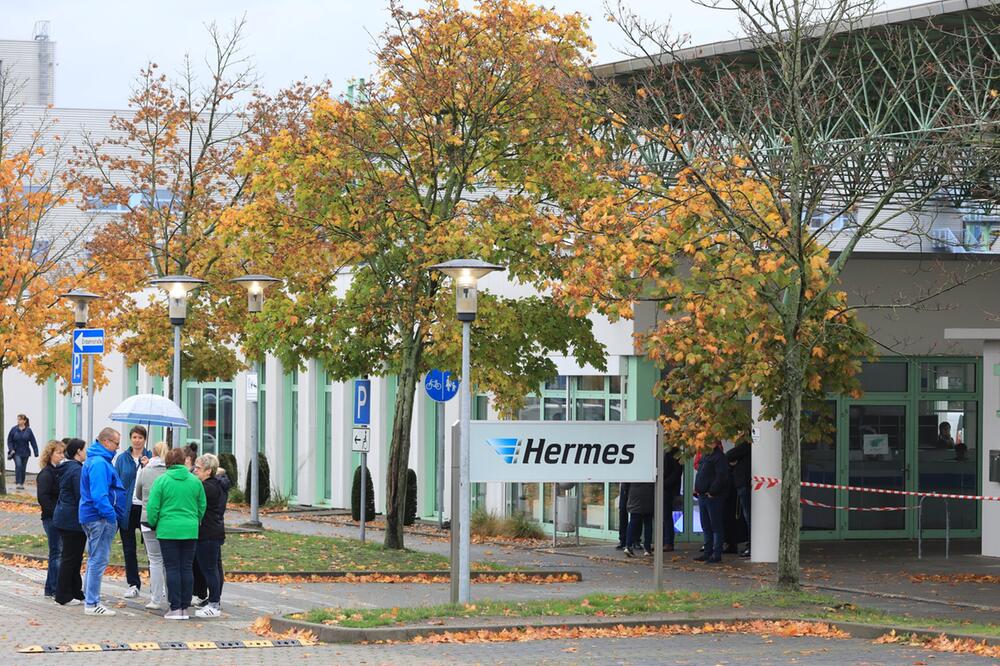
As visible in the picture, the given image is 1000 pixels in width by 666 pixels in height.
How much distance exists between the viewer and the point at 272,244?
22891 millimetres

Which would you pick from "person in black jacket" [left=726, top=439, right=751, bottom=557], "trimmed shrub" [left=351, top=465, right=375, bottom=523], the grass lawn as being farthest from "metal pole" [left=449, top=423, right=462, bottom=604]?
"trimmed shrub" [left=351, top=465, right=375, bottom=523]

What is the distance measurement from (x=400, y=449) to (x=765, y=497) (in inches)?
192

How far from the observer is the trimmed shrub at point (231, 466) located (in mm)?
36372

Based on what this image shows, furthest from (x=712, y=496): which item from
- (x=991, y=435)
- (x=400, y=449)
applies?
(x=991, y=435)

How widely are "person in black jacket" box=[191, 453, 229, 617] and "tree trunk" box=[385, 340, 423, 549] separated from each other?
665 centimetres

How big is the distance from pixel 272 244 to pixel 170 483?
7376mm

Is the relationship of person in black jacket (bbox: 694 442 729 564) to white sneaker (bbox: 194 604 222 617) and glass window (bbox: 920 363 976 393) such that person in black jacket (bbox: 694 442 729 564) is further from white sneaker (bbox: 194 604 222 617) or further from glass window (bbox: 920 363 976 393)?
white sneaker (bbox: 194 604 222 617)

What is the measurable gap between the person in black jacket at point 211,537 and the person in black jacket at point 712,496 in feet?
27.7

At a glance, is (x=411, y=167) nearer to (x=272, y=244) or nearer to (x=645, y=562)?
(x=272, y=244)

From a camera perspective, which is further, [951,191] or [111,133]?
[111,133]

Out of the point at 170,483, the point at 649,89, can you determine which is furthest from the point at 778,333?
the point at 170,483

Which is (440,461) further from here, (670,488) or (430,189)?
(430,189)

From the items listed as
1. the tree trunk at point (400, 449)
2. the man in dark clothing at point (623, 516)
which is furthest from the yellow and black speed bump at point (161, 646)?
the man in dark clothing at point (623, 516)

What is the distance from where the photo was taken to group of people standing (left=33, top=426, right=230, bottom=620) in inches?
629
